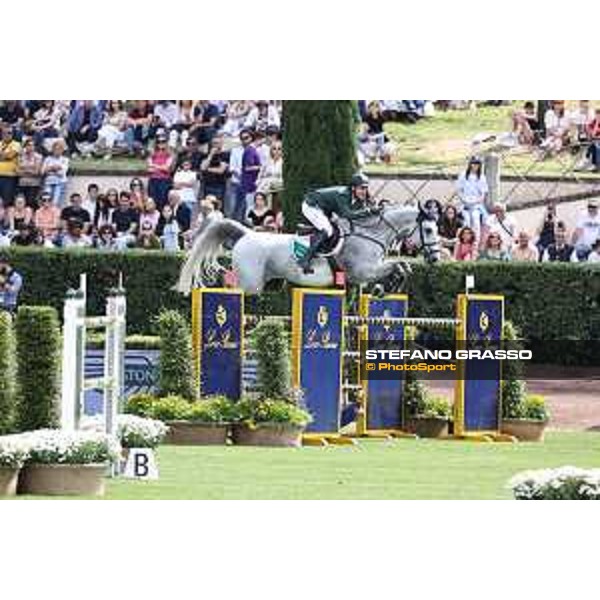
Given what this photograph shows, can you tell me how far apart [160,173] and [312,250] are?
1.03 m

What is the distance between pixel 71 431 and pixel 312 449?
4.77 ft

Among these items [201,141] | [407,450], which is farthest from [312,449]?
[201,141]

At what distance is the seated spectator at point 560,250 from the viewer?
62.4ft

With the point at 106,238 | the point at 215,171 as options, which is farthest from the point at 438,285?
the point at 106,238

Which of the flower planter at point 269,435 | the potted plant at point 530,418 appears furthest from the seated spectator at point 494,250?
the flower planter at point 269,435

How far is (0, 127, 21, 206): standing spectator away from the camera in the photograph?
18.6m

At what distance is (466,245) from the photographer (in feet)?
62.7

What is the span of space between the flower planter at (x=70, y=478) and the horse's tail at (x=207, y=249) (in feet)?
5.33

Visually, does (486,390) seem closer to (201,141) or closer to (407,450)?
(407,450)

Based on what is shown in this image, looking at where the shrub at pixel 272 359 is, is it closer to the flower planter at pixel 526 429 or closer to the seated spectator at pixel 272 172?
the seated spectator at pixel 272 172

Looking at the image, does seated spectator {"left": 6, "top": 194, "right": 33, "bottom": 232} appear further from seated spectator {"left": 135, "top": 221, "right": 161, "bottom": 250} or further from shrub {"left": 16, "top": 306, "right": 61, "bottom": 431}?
seated spectator {"left": 135, "top": 221, "right": 161, "bottom": 250}

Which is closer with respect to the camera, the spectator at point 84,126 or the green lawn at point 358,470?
the green lawn at point 358,470

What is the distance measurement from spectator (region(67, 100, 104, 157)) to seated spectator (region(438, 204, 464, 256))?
6.06 ft

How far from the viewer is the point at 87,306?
62.6ft
